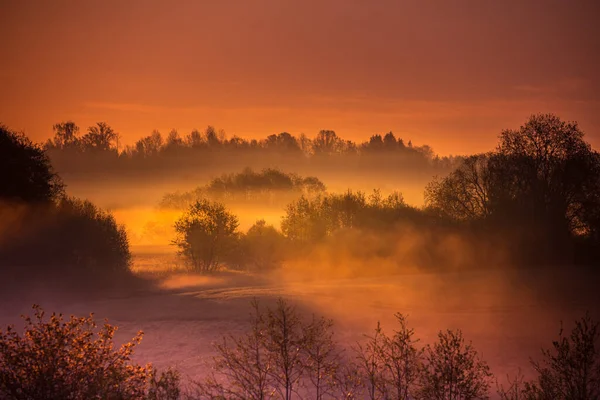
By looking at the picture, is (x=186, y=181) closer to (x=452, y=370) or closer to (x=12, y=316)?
(x=12, y=316)

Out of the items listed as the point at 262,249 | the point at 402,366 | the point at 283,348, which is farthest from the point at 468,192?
the point at 283,348

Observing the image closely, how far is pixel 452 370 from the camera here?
1019 inches

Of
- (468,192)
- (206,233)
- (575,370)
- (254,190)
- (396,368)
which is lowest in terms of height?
(396,368)

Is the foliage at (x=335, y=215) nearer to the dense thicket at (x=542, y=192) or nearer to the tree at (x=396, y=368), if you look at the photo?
the dense thicket at (x=542, y=192)

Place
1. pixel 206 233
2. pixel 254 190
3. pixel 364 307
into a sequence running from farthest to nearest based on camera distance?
pixel 254 190 < pixel 206 233 < pixel 364 307

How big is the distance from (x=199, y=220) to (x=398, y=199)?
127 feet

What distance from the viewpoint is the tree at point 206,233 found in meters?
88.6

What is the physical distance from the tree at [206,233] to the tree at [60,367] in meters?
67.2

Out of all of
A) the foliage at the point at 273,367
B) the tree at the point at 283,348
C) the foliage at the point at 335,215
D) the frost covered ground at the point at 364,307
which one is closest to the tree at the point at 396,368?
the foliage at the point at 273,367

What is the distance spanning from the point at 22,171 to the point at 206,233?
96.9 feet

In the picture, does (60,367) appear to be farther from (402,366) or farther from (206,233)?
(206,233)

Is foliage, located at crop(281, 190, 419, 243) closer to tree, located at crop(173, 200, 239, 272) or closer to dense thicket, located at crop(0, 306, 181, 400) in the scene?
tree, located at crop(173, 200, 239, 272)

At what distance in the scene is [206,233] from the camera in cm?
8869

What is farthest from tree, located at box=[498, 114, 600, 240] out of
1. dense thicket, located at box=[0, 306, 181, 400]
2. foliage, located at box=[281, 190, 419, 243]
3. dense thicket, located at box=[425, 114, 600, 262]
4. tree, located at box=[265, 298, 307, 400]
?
dense thicket, located at box=[0, 306, 181, 400]
